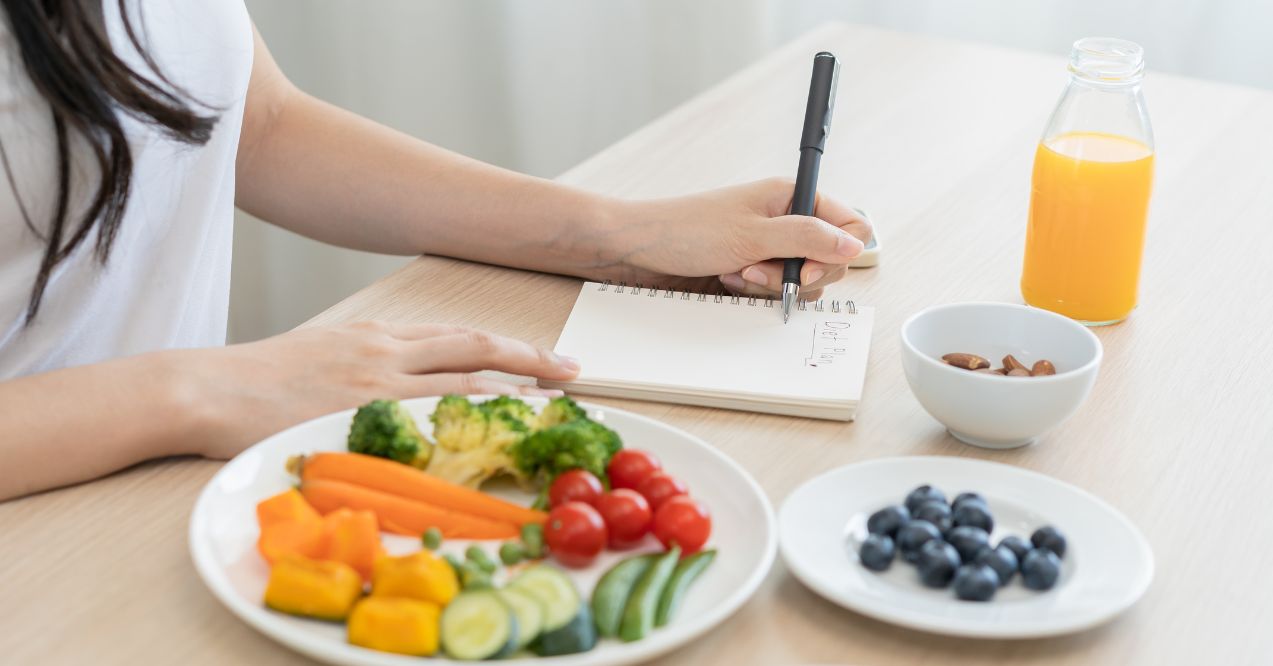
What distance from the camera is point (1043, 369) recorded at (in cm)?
89

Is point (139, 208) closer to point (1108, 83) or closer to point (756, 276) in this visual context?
point (756, 276)

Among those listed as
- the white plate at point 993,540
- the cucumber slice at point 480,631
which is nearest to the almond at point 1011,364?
the white plate at point 993,540

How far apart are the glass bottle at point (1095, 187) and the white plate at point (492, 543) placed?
1.31 feet

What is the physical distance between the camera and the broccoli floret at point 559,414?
2.65 ft

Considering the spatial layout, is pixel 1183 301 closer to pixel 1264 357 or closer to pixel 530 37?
pixel 1264 357

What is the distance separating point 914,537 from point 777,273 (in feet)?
1.31

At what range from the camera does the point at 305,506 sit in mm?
720

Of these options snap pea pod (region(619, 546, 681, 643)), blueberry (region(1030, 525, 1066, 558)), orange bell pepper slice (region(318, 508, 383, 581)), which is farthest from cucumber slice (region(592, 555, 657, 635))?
blueberry (region(1030, 525, 1066, 558))

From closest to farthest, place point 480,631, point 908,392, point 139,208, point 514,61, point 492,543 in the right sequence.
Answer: point 480,631
point 492,543
point 908,392
point 139,208
point 514,61

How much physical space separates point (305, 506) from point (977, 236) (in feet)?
2.44

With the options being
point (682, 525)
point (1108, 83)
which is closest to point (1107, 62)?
point (1108, 83)

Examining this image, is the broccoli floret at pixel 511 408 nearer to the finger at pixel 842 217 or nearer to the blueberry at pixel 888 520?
the blueberry at pixel 888 520

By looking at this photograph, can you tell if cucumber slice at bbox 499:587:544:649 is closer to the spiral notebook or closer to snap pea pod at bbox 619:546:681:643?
snap pea pod at bbox 619:546:681:643

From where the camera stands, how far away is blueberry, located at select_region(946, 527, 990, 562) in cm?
71
